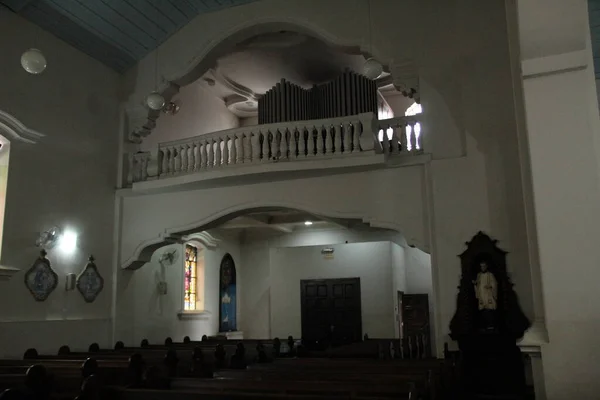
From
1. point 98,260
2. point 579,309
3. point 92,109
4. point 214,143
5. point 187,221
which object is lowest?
point 579,309

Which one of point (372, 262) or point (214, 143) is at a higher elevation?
point (214, 143)

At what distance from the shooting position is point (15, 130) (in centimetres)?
855

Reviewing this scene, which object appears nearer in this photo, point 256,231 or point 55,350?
point 55,350

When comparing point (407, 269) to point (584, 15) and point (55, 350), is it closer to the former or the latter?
point (55, 350)

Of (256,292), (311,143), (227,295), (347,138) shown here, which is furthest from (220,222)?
(256,292)

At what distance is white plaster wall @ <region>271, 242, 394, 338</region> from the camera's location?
1346 cm

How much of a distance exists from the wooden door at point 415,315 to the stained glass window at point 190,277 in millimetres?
4982

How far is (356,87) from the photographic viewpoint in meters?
11.6

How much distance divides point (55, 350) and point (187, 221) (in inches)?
116

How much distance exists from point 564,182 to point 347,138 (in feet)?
17.2

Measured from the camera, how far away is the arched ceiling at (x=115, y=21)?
8945 mm

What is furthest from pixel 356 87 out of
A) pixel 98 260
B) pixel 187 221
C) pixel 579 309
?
pixel 579 309

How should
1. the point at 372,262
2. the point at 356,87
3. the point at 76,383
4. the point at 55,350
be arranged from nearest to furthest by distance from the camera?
1. the point at 76,383
2. the point at 55,350
3. the point at 356,87
4. the point at 372,262

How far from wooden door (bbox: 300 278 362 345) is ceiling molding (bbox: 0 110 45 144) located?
758 centimetres
